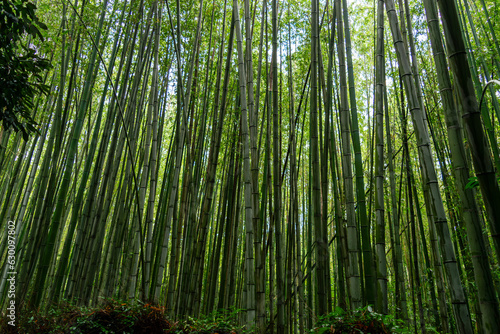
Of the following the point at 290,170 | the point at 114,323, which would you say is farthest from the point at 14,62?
the point at 290,170

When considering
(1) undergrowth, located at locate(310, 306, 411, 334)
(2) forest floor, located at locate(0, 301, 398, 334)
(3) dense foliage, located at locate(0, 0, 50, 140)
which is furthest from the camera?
(2) forest floor, located at locate(0, 301, 398, 334)

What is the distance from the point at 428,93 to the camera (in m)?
3.99

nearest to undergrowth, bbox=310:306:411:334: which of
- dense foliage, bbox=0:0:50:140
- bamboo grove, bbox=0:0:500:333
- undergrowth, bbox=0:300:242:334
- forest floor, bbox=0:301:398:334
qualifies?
bamboo grove, bbox=0:0:500:333

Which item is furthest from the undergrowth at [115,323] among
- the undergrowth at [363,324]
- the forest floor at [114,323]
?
the undergrowth at [363,324]

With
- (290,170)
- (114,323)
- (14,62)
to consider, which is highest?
(14,62)

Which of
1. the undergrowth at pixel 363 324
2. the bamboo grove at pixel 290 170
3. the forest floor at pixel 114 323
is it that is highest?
the bamboo grove at pixel 290 170

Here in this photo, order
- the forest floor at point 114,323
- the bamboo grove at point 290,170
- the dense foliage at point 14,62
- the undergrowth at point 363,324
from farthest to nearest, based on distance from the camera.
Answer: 1. the forest floor at point 114,323
2. the dense foliage at point 14,62
3. the undergrowth at point 363,324
4. the bamboo grove at point 290,170

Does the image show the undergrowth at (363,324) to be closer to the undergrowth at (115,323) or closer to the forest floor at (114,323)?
the forest floor at (114,323)

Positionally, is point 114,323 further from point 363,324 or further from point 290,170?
point 290,170

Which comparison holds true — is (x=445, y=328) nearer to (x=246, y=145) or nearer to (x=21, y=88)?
(x=246, y=145)

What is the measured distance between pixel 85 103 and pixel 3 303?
3285mm

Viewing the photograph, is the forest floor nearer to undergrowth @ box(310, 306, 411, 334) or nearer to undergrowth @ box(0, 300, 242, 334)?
undergrowth @ box(0, 300, 242, 334)

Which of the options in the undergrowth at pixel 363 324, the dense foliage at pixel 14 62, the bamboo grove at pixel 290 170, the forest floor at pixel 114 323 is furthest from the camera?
the forest floor at pixel 114 323

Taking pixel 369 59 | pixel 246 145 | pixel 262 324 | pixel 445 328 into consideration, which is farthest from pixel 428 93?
pixel 262 324
